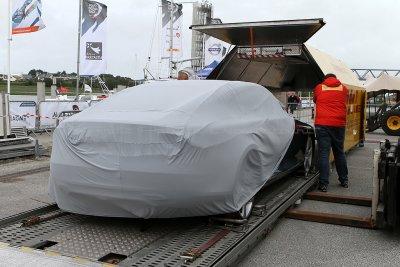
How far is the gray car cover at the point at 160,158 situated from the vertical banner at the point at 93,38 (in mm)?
13468

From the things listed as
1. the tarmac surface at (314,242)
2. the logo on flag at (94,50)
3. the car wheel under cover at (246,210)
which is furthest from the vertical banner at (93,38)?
the car wheel under cover at (246,210)

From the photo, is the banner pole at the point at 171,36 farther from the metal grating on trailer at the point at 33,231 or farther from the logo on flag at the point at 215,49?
the metal grating on trailer at the point at 33,231

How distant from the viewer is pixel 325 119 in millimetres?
7203

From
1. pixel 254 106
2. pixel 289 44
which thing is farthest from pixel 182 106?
pixel 289 44

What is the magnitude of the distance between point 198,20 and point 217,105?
3815cm

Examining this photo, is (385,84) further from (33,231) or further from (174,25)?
(33,231)

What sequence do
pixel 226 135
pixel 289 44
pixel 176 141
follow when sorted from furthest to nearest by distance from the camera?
pixel 289 44
pixel 226 135
pixel 176 141

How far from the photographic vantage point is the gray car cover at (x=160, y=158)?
4.04 meters

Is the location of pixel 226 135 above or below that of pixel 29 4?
below

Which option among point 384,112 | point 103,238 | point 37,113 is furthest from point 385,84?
point 103,238

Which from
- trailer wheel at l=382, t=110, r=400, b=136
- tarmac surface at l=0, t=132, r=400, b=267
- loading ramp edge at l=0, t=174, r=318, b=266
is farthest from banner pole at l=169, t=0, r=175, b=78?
loading ramp edge at l=0, t=174, r=318, b=266

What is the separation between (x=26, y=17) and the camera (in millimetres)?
14047

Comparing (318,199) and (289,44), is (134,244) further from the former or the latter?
(289,44)

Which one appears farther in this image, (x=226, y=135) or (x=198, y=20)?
(x=198, y=20)
